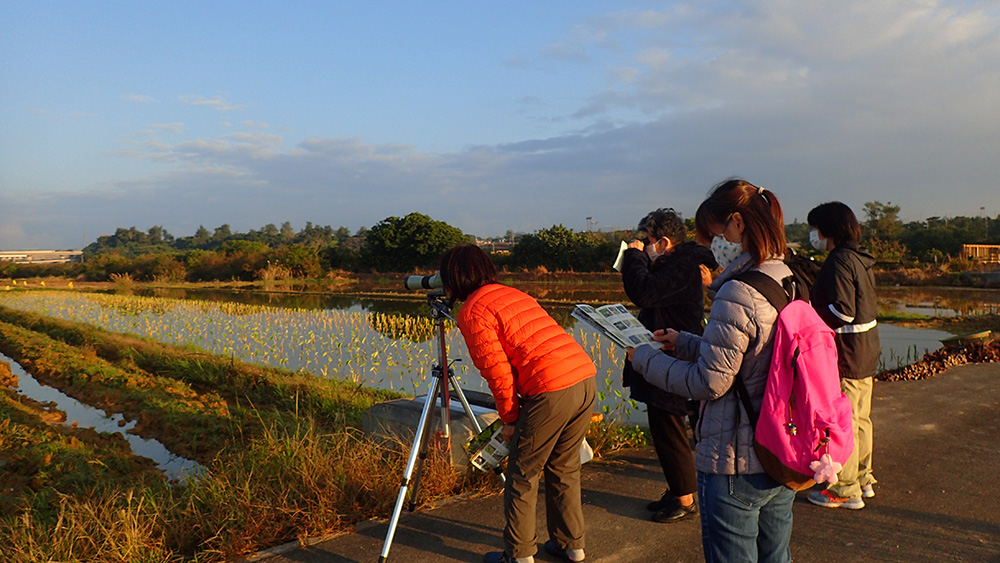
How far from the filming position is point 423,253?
139 ft

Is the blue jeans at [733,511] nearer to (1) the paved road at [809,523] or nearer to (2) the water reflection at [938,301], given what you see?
(1) the paved road at [809,523]

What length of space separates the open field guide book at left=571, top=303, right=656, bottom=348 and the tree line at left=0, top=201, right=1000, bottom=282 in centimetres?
2720

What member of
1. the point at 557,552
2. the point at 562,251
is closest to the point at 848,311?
the point at 557,552

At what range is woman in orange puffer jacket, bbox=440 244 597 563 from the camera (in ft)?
9.17

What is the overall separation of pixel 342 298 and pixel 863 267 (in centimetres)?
2674

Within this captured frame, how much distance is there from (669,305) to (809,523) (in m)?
1.48

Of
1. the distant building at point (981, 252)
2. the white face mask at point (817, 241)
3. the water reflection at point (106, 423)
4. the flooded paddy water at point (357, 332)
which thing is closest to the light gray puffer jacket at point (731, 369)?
the white face mask at point (817, 241)

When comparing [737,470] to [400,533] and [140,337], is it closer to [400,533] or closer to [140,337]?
[400,533]

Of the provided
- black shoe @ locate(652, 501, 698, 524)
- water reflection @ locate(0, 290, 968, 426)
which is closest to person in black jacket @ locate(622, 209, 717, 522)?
black shoe @ locate(652, 501, 698, 524)

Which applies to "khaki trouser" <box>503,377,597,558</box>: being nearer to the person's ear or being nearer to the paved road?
the paved road

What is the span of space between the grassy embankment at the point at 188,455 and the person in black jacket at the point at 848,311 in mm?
2282

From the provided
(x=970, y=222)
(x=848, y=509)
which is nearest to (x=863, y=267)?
(x=848, y=509)

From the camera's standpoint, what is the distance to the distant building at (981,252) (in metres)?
29.7

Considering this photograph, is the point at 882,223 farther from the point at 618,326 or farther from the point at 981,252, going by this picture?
the point at 618,326
